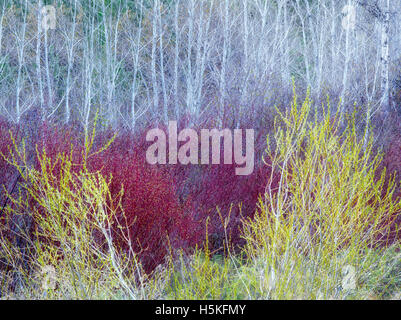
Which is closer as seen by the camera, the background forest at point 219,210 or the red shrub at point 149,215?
the background forest at point 219,210

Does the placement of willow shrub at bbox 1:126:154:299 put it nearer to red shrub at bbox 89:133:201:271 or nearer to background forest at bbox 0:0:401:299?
background forest at bbox 0:0:401:299

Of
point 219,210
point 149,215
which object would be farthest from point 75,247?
point 219,210

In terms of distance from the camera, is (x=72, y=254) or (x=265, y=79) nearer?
(x=72, y=254)

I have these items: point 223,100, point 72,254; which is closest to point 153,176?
point 72,254

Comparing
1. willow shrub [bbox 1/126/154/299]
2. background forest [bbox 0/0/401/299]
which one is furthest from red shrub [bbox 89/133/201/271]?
willow shrub [bbox 1/126/154/299]

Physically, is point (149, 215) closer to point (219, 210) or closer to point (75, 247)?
point (75, 247)

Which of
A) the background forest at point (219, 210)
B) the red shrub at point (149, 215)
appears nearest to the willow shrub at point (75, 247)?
the background forest at point (219, 210)

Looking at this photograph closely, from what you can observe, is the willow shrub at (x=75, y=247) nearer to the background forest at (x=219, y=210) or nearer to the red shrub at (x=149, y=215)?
the background forest at (x=219, y=210)

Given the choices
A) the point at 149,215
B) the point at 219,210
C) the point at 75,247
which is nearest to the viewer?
the point at 75,247

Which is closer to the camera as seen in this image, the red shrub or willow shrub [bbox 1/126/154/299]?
willow shrub [bbox 1/126/154/299]

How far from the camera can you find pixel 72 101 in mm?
17156
